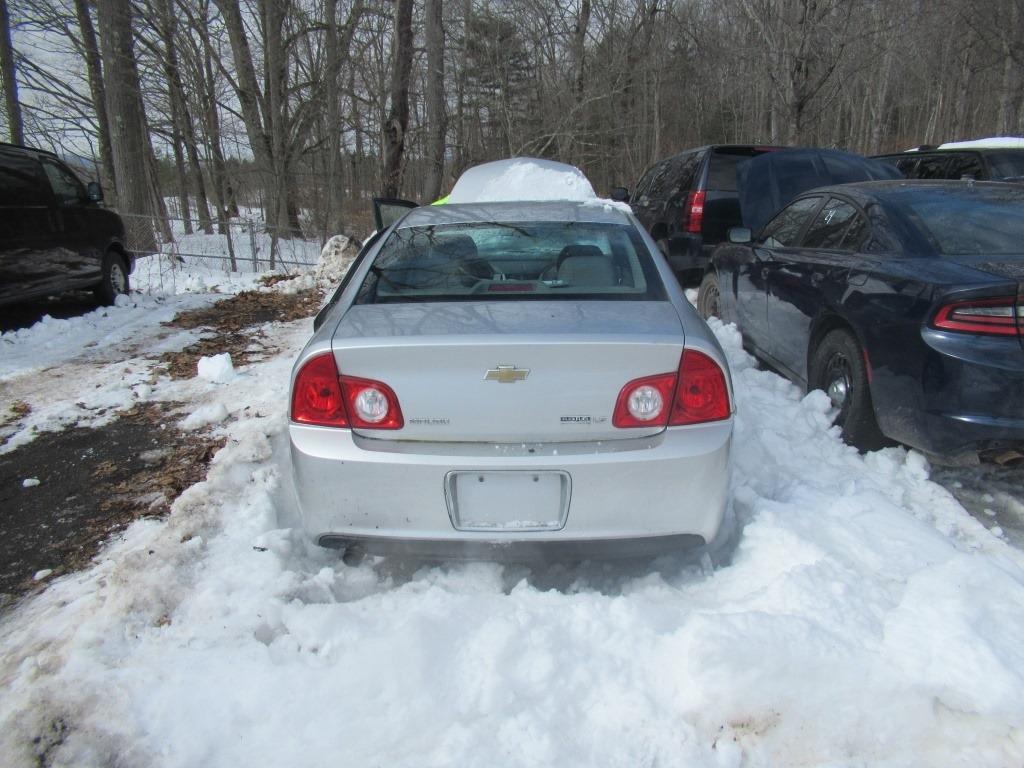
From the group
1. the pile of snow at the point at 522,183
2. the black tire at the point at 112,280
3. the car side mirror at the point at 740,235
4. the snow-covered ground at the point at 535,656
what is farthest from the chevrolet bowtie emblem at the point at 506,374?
the black tire at the point at 112,280

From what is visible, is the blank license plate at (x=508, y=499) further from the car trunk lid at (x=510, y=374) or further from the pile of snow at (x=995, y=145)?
the pile of snow at (x=995, y=145)

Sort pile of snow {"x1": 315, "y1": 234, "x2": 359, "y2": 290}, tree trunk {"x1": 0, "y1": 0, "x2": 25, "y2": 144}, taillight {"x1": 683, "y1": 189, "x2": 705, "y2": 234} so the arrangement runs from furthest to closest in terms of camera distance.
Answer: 1. tree trunk {"x1": 0, "y1": 0, "x2": 25, "y2": 144}
2. pile of snow {"x1": 315, "y1": 234, "x2": 359, "y2": 290}
3. taillight {"x1": 683, "y1": 189, "x2": 705, "y2": 234}

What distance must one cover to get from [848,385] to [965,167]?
6.54m

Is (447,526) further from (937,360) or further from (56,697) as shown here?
(937,360)

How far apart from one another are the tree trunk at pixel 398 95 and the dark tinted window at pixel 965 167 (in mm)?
10400

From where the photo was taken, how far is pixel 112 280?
8.45 m

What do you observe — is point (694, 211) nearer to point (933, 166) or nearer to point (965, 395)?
point (933, 166)

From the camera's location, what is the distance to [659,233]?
8.34 meters

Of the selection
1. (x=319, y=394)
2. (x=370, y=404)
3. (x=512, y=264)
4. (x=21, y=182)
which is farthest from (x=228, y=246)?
(x=370, y=404)

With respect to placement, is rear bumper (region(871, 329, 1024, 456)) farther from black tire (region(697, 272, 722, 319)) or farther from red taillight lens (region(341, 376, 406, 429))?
black tire (region(697, 272, 722, 319))

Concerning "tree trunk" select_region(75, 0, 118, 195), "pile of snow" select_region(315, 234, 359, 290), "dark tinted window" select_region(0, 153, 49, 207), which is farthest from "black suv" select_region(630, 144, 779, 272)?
"tree trunk" select_region(75, 0, 118, 195)

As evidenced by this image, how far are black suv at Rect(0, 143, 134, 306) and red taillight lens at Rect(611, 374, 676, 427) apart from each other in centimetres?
682

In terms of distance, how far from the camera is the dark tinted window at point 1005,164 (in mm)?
7914

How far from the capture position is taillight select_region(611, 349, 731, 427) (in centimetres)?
230
